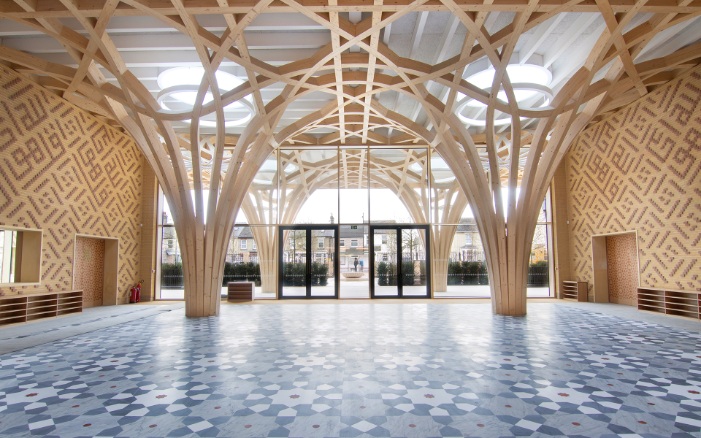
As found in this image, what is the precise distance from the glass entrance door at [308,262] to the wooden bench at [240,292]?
1224 millimetres

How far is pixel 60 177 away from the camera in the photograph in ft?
43.6

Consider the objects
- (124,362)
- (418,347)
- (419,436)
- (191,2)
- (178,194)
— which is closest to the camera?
(419,436)

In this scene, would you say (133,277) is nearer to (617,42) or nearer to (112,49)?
(112,49)

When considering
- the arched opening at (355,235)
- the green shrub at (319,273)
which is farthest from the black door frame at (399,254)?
the green shrub at (319,273)

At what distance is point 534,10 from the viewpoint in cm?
869

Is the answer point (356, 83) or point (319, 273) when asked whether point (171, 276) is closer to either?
point (319, 273)

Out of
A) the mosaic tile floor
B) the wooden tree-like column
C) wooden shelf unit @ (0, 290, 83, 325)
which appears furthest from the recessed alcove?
the mosaic tile floor

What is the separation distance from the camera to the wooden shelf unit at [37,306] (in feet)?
36.9

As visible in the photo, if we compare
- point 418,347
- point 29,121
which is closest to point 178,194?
point 29,121

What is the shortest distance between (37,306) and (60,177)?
3.89 meters

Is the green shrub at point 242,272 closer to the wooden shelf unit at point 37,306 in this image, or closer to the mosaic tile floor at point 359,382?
the wooden shelf unit at point 37,306

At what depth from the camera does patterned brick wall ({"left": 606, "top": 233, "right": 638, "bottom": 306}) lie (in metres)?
15.2

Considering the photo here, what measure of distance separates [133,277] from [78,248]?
2869 millimetres

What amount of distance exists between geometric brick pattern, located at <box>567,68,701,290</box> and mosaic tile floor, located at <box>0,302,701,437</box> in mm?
3684
